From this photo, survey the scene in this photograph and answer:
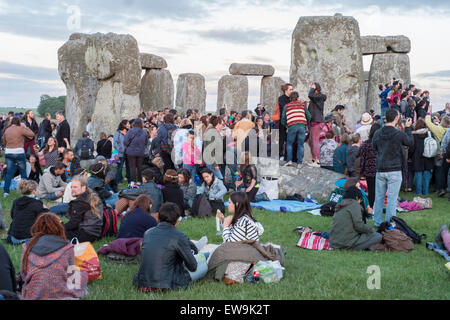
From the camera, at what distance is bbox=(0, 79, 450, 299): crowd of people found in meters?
5.60

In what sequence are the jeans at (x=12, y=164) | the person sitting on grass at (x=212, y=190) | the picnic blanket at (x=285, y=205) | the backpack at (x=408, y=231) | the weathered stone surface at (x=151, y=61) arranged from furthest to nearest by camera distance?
the weathered stone surface at (x=151, y=61)
the jeans at (x=12, y=164)
the picnic blanket at (x=285, y=205)
the person sitting on grass at (x=212, y=190)
the backpack at (x=408, y=231)

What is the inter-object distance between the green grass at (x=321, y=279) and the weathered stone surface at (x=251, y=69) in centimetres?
2395

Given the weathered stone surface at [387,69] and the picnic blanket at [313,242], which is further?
the weathered stone surface at [387,69]

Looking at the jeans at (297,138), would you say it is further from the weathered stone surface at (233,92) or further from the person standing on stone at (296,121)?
the weathered stone surface at (233,92)

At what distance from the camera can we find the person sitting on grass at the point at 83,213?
7691 millimetres


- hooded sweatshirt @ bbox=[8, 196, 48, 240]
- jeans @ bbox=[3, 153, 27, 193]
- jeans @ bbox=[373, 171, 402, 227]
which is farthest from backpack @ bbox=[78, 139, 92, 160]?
jeans @ bbox=[373, 171, 402, 227]

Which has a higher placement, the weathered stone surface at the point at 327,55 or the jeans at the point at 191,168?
the weathered stone surface at the point at 327,55

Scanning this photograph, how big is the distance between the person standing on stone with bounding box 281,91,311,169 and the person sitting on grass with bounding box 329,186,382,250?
471cm

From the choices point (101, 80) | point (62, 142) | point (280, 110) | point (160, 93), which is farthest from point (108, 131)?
point (160, 93)

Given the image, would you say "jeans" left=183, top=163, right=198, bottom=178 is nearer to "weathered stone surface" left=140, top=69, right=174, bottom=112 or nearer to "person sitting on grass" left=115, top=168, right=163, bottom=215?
"person sitting on grass" left=115, top=168, right=163, bottom=215

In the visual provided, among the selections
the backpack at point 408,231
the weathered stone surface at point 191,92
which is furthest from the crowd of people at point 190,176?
the weathered stone surface at point 191,92

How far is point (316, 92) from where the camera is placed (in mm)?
12812

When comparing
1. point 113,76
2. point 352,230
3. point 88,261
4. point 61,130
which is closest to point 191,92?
point 113,76

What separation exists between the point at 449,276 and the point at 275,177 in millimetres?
6404
